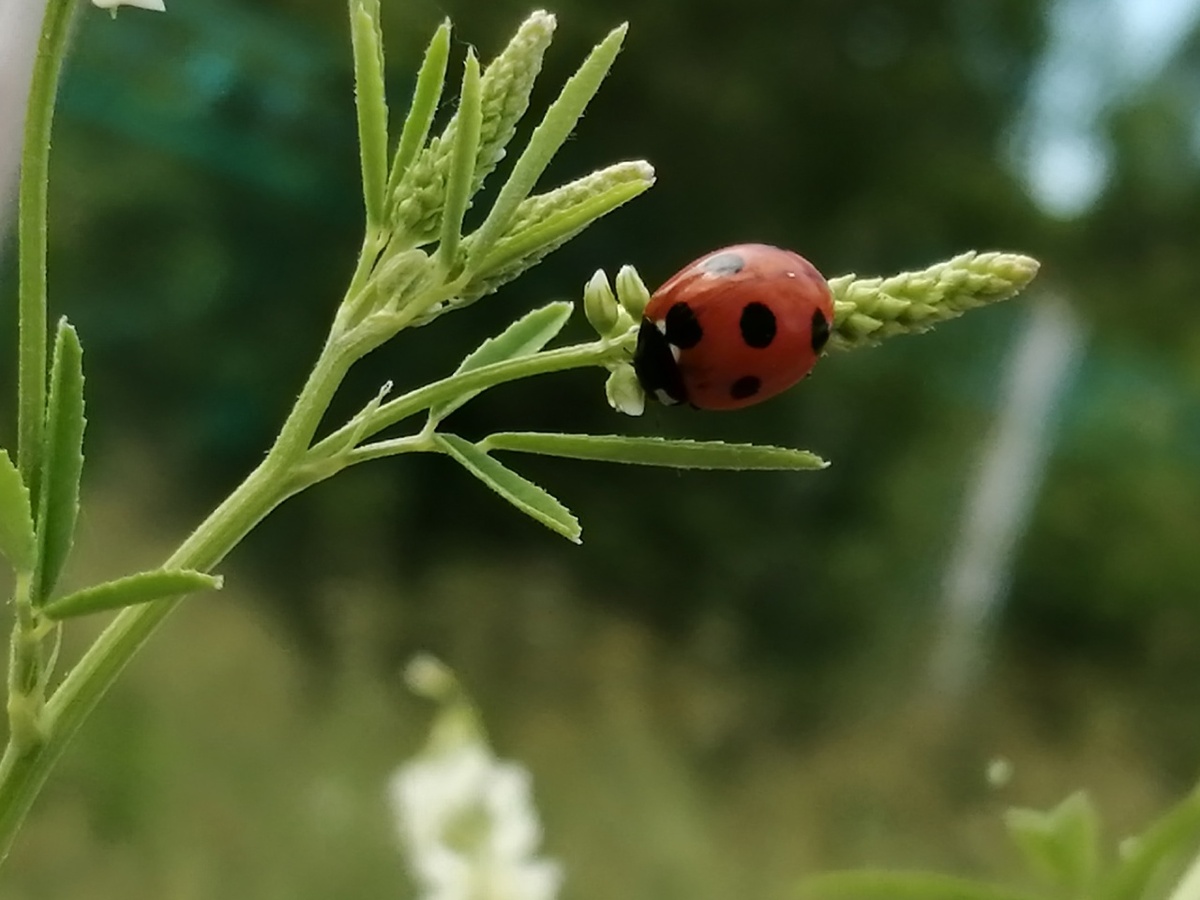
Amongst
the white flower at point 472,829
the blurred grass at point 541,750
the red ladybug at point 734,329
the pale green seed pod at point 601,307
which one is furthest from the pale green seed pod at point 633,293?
the blurred grass at point 541,750

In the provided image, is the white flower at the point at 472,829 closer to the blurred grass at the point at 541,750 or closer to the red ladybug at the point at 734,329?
the red ladybug at the point at 734,329

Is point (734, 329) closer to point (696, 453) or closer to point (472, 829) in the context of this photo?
point (696, 453)

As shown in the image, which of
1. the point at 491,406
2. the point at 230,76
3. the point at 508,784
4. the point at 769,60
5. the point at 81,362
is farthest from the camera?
the point at 769,60

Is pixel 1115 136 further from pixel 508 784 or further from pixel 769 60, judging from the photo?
pixel 508 784

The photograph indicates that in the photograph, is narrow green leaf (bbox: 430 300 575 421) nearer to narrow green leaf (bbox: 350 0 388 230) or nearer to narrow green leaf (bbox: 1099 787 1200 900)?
narrow green leaf (bbox: 350 0 388 230)

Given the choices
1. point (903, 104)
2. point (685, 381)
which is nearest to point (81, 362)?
point (685, 381)
